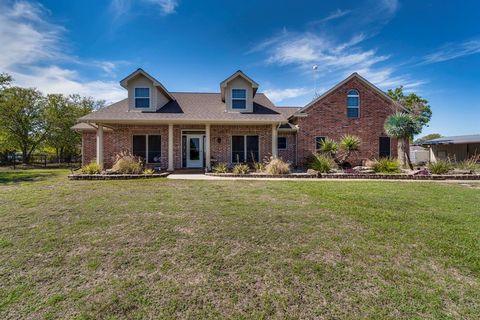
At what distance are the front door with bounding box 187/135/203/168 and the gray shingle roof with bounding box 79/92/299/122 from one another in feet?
6.11

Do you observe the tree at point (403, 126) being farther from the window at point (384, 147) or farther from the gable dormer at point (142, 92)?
the gable dormer at point (142, 92)

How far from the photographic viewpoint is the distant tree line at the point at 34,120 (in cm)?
2494

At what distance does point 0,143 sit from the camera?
82.9 feet

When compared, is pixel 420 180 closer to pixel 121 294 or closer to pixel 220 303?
pixel 220 303

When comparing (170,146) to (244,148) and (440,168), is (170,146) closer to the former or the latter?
(244,148)

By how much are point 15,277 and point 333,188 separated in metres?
8.78

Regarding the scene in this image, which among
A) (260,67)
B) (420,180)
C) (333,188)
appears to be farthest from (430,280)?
(260,67)

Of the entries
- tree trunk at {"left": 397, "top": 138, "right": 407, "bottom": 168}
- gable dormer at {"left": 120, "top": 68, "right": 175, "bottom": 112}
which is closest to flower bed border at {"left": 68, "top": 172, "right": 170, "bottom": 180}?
gable dormer at {"left": 120, "top": 68, "right": 175, "bottom": 112}

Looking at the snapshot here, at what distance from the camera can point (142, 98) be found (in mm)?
14719

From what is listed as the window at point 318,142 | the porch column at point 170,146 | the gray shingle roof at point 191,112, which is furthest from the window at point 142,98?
the window at point 318,142

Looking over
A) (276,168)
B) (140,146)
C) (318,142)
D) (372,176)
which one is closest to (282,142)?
(318,142)

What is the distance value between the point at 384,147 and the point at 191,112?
1393cm

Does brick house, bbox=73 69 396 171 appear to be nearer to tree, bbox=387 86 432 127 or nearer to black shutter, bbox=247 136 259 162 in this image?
black shutter, bbox=247 136 259 162

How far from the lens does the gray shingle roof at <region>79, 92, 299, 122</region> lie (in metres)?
13.2
